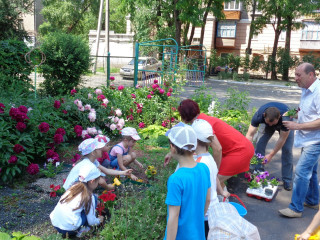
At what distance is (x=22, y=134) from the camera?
464 cm

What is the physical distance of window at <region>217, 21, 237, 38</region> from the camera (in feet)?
124

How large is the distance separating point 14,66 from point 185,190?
672 centimetres

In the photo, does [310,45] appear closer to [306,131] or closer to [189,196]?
[306,131]

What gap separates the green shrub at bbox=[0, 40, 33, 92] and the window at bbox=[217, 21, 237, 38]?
33319 mm

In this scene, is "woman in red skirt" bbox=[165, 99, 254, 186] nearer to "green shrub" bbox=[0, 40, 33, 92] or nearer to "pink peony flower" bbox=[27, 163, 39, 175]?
"pink peony flower" bbox=[27, 163, 39, 175]

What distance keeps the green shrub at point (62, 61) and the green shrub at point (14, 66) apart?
52cm

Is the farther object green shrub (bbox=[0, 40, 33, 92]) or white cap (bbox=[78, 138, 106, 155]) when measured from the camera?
green shrub (bbox=[0, 40, 33, 92])

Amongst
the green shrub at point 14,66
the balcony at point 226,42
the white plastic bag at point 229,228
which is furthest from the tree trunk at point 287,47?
the white plastic bag at point 229,228

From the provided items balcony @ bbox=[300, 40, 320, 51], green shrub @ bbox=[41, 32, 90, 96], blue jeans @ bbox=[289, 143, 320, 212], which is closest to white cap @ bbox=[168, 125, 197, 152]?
blue jeans @ bbox=[289, 143, 320, 212]

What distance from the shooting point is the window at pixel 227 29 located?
124ft

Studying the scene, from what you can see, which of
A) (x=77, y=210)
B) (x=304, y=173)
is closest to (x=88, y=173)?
(x=77, y=210)

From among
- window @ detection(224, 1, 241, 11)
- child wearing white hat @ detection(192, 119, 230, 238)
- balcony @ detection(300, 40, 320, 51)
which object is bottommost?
child wearing white hat @ detection(192, 119, 230, 238)

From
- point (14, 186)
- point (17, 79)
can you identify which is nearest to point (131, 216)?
point (14, 186)

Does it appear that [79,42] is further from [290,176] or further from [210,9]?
[210,9]
